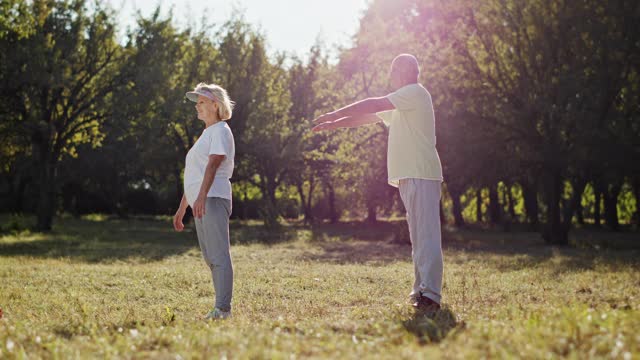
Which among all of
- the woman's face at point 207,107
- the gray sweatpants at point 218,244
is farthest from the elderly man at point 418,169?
the gray sweatpants at point 218,244

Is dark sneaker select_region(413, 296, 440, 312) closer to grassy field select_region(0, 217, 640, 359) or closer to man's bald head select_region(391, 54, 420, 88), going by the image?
grassy field select_region(0, 217, 640, 359)

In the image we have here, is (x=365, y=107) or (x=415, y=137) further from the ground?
(x=365, y=107)

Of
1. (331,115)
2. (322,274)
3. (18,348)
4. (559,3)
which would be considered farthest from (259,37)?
(18,348)

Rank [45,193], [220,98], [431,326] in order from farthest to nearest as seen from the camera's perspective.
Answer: [45,193]
[220,98]
[431,326]

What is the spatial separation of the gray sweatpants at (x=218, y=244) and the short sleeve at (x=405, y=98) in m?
2.00

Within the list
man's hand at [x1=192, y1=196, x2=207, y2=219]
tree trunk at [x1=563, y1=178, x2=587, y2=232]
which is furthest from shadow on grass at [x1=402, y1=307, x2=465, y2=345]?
tree trunk at [x1=563, y1=178, x2=587, y2=232]

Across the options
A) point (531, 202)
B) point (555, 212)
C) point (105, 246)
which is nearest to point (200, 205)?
point (105, 246)

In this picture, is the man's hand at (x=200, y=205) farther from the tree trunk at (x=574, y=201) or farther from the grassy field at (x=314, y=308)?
the tree trunk at (x=574, y=201)

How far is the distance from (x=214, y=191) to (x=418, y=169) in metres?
2.12

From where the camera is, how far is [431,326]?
4672 mm

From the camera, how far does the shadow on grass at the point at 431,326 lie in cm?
431

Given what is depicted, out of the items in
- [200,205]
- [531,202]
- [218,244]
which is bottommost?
[218,244]

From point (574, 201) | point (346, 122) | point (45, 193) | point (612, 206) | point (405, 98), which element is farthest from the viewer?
point (612, 206)

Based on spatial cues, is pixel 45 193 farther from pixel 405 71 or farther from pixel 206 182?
pixel 405 71
